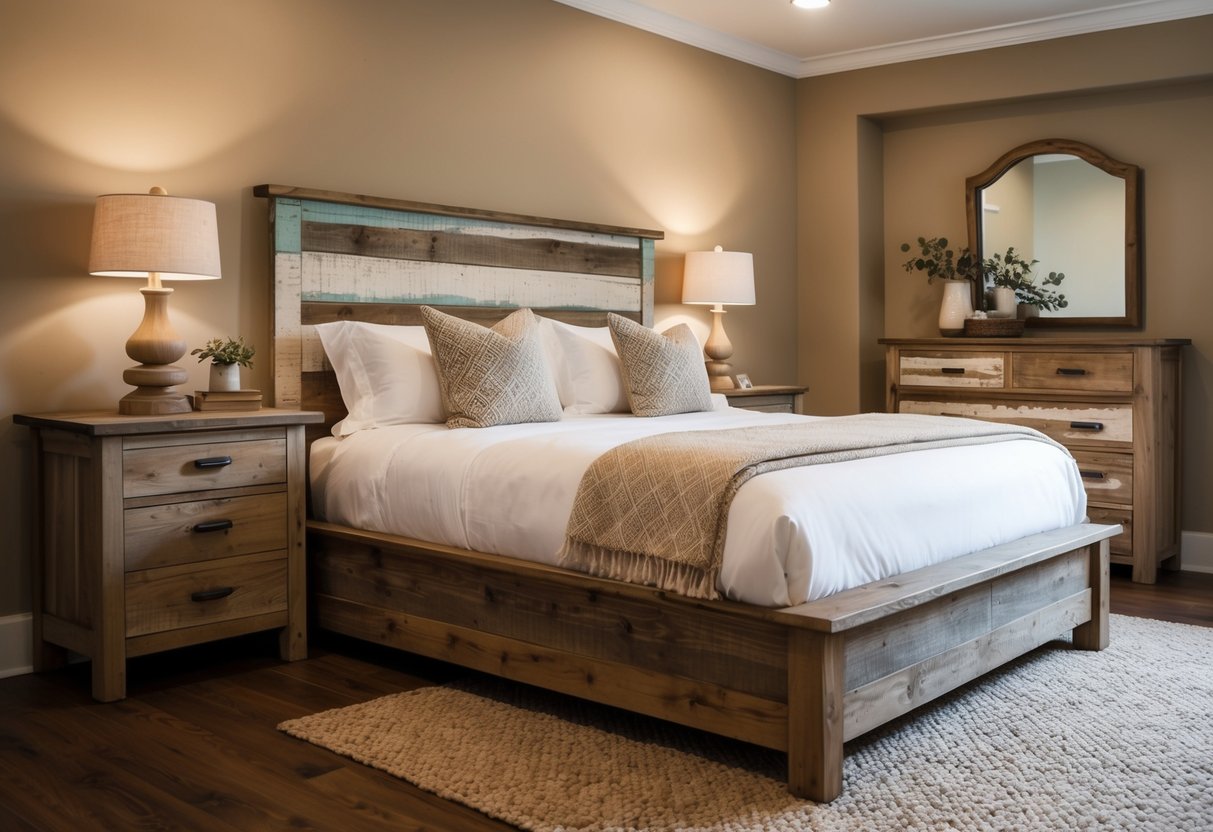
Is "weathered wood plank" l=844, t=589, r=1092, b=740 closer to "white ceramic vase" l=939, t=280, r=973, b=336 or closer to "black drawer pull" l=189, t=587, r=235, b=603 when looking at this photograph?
"black drawer pull" l=189, t=587, r=235, b=603

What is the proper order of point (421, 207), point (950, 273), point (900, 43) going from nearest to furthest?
point (421, 207), point (900, 43), point (950, 273)

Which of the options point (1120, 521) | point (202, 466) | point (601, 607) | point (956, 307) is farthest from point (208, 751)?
point (956, 307)

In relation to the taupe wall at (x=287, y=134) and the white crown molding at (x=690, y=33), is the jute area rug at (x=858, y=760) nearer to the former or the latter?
the taupe wall at (x=287, y=134)

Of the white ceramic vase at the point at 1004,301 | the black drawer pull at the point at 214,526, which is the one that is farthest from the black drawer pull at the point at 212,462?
the white ceramic vase at the point at 1004,301

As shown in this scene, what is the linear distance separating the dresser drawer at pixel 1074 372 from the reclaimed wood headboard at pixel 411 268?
168 centimetres

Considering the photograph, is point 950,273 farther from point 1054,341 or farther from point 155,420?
point 155,420

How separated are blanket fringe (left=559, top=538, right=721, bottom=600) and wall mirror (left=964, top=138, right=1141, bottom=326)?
11.1 ft

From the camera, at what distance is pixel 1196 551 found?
16.0ft

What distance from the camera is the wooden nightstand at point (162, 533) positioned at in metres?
2.92

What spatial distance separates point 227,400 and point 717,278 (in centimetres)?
245

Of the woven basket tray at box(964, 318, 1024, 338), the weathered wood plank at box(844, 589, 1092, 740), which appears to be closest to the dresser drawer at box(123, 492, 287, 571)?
the weathered wood plank at box(844, 589, 1092, 740)

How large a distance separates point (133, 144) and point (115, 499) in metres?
1.12

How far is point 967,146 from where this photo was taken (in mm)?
5609

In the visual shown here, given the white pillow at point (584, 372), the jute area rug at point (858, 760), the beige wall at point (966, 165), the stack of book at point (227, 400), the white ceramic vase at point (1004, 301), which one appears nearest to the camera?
the jute area rug at point (858, 760)
